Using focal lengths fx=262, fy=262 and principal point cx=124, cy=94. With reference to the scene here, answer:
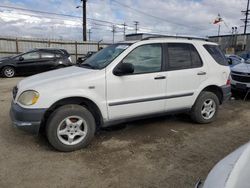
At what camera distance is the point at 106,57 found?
15.9 ft

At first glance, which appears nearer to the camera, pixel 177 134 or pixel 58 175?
pixel 58 175

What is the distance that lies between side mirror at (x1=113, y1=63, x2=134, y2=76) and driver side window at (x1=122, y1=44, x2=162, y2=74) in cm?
18

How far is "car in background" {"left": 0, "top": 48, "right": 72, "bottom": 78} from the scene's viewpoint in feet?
43.7

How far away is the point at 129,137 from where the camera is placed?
4.90 metres

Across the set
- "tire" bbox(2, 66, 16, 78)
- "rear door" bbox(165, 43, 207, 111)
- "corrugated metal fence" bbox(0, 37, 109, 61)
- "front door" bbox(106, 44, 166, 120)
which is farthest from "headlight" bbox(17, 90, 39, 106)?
"corrugated metal fence" bbox(0, 37, 109, 61)

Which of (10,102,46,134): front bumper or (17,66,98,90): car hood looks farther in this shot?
(17,66,98,90): car hood

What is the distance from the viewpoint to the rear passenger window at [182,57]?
501 cm

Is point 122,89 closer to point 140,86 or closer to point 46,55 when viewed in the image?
point 140,86

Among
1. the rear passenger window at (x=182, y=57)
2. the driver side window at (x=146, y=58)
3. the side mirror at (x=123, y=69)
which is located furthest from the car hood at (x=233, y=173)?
the rear passenger window at (x=182, y=57)

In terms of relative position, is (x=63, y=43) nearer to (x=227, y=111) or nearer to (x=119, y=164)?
(x=227, y=111)

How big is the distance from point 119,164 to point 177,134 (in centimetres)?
168

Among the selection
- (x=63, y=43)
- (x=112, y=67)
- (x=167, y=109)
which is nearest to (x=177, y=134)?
(x=167, y=109)

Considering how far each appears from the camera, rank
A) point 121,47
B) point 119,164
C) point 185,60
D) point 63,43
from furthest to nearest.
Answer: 1. point 63,43
2. point 185,60
3. point 121,47
4. point 119,164

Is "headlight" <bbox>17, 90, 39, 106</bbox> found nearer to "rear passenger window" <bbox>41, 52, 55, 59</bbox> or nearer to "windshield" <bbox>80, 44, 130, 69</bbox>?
"windshield" <bbox>80, 44, 130, 69</bbox>
